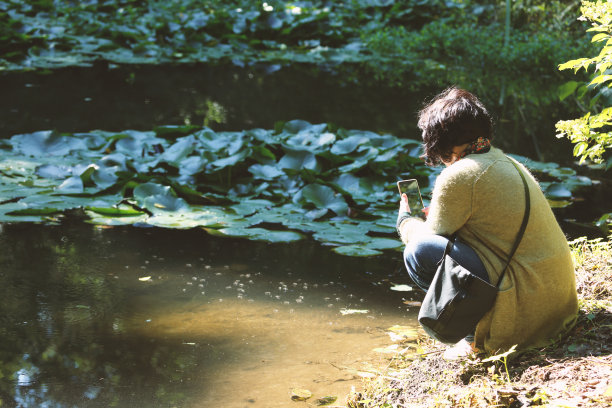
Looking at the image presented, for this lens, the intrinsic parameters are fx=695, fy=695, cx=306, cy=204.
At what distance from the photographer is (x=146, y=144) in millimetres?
4445

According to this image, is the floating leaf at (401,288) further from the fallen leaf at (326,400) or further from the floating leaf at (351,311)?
the fallen leaf at (326,400)

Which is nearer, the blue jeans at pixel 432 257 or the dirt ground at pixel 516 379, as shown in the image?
the dirt ground at pixel 516 379

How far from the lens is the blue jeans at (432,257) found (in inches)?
75.3

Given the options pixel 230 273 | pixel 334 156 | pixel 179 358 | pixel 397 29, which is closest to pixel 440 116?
pixel 179 358

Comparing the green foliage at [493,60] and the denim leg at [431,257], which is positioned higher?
the denim leg at [431,257]

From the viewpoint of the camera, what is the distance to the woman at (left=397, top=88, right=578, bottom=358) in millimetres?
1893

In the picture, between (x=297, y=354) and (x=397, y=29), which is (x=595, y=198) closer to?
(x=297, y=354)

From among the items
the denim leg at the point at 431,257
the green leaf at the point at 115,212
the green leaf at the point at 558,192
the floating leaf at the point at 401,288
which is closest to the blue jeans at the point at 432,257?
the denim leg at the point at 431,257

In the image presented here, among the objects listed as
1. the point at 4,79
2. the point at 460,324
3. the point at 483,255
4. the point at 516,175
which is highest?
the point at 516,175

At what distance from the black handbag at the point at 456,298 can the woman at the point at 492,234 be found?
0.02 metres

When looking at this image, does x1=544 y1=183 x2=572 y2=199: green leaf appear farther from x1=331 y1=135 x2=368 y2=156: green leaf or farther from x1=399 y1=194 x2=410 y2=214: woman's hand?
x1=399 y1=194 x2=410 y2=214: woman's hand

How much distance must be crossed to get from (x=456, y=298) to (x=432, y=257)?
158mm

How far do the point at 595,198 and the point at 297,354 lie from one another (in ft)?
8.65

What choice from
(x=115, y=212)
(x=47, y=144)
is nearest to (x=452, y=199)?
(x=115, y=212)
